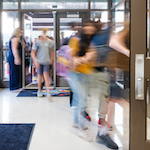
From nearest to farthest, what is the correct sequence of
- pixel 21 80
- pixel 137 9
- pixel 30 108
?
pixel 137 9 < pixel 30 108 < pixel 21 80

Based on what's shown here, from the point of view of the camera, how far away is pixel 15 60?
5758 mm

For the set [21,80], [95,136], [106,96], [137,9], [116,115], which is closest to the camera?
[137,9]

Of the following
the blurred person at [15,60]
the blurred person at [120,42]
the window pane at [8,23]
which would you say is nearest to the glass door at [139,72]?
the blurred person at [120,42]

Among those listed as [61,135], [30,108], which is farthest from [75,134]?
[30,108]

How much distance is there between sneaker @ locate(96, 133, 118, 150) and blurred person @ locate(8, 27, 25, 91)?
375cm

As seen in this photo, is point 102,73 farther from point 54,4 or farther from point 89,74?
point 54,4

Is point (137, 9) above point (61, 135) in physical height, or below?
above

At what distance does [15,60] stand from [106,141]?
154 inches

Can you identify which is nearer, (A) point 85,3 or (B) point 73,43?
(B) point 73,43

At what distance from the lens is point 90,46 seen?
101 inches

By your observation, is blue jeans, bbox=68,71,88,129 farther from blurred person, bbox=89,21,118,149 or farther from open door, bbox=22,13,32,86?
open door, bbox=22,13,32,86

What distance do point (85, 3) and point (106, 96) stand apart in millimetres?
4734

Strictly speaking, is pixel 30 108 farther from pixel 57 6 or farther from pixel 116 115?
pixel 57 6

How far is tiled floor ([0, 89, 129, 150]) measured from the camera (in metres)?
2.55
